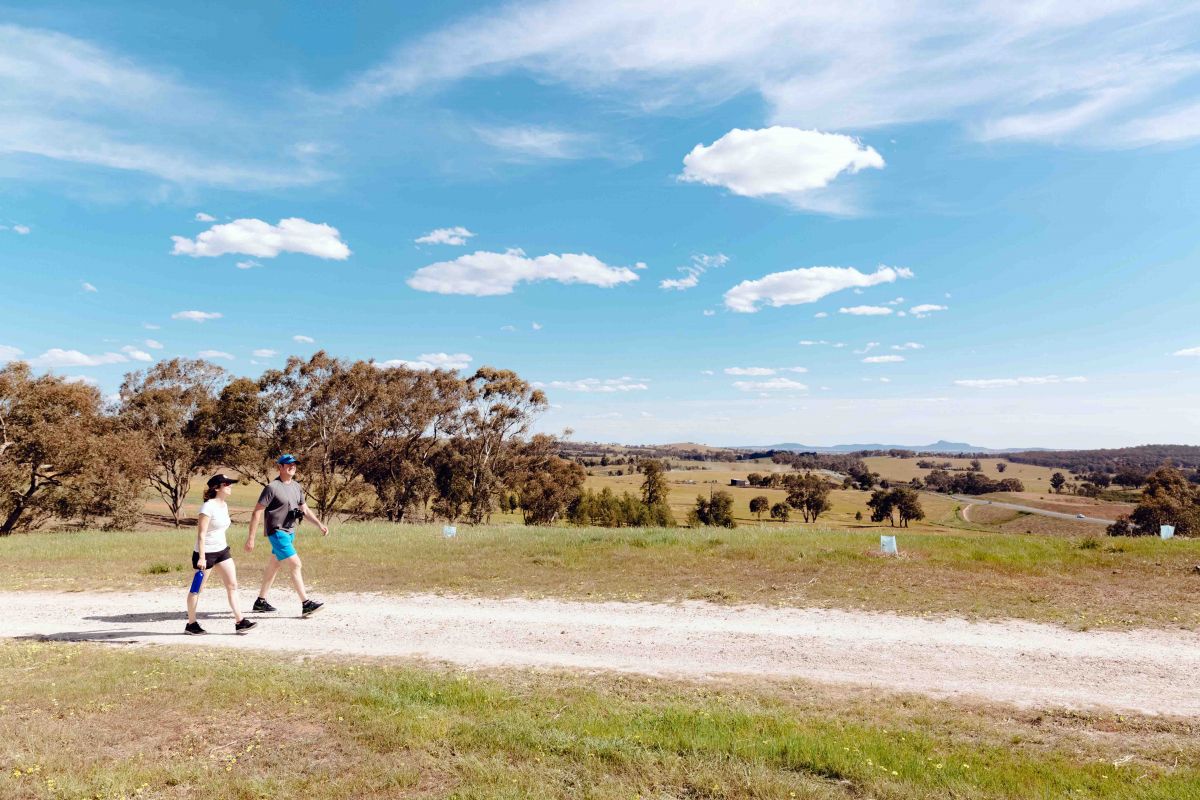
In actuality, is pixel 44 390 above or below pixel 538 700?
above

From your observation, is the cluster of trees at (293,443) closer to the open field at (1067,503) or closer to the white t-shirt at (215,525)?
the white t-shirt at (215,525)

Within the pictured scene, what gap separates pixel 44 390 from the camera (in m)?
37.2

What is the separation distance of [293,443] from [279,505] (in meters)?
42.8

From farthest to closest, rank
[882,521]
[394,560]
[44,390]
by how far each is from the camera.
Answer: [882,521] → [44,390] → [394,560]

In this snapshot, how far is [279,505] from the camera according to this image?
10766mm

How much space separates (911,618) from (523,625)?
6415 mm

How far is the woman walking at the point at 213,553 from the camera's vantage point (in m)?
9.67

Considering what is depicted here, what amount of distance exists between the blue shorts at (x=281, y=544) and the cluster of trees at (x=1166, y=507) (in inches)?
2829

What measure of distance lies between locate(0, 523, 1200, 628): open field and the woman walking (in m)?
3.42

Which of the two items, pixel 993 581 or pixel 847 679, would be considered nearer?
pixel 847 679

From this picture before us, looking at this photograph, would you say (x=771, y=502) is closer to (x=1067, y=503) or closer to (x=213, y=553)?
(x=1067, y=503)

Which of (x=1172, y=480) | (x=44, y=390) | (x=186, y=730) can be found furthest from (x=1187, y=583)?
(x=1172, y=480)

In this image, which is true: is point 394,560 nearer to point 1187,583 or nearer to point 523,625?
point 523,625

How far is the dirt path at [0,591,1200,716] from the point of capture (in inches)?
293
